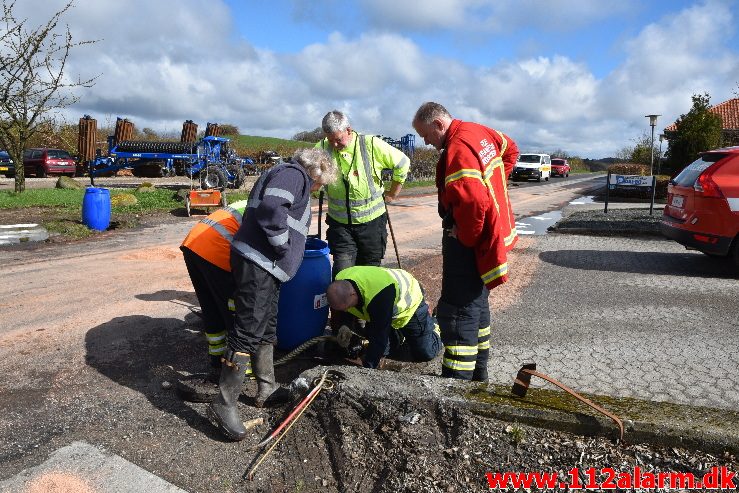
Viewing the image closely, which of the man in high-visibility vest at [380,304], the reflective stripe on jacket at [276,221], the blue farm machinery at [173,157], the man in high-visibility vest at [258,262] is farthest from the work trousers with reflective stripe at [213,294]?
the blue farm machinery at [173,157]

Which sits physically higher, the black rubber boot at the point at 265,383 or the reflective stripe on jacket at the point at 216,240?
the reflective stripe on jacket at the point at 216,240

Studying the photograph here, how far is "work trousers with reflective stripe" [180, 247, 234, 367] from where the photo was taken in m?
3.57

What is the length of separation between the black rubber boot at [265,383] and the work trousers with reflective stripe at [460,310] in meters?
1.03

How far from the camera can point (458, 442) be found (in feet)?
9.09

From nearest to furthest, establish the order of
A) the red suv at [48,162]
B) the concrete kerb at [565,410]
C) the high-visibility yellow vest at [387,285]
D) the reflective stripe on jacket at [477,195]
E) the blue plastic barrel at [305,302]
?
the concrete kerb at [565,410] < the reflective stripe on jacket at [477,195] < the high-visibility yellow vest at [387,285] < the blue plastic barrel at [305,302] < the red suv at [48,162]

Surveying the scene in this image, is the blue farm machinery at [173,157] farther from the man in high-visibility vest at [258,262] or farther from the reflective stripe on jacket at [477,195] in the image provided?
the reflective stripe on jacket at [477,195]

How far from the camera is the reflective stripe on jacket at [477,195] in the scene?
3.21 metres

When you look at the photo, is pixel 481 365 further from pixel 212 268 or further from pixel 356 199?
pixel 212 268

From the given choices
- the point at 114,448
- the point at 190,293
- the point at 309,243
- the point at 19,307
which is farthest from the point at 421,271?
the point at 114,448

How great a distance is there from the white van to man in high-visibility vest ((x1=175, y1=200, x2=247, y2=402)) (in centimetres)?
3507

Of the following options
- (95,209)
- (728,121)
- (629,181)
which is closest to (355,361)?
(95,209)

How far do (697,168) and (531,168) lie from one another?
30793 mm

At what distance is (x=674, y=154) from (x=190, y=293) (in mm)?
29915

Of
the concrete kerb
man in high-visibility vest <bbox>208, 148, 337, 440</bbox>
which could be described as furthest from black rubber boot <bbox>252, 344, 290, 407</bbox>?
the concrete kerb
